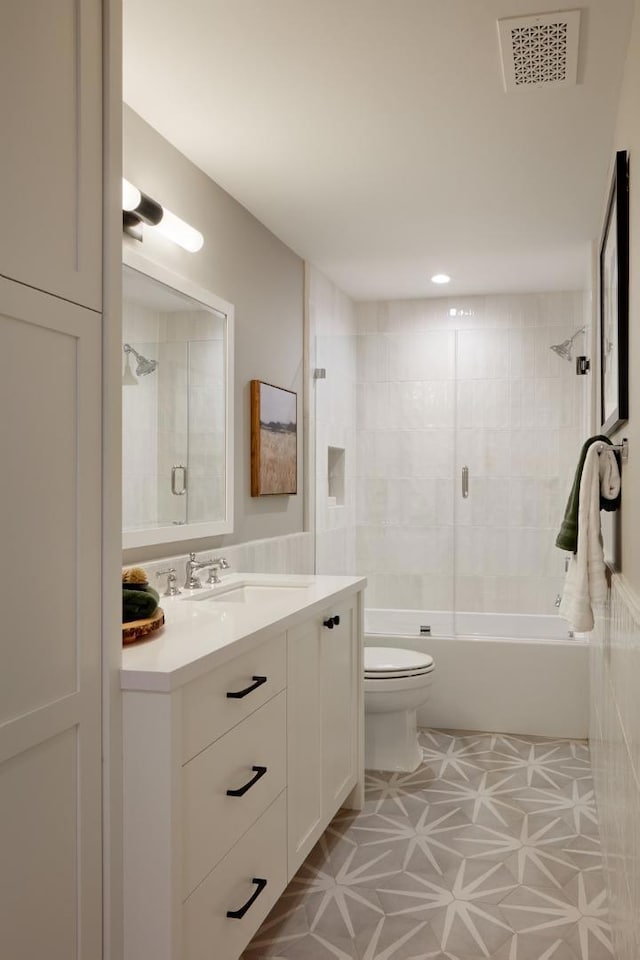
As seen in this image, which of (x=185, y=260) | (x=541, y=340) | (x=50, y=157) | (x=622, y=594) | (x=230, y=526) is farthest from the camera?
(x=541, y=340)

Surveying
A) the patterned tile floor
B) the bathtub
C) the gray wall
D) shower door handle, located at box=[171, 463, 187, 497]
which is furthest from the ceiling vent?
the bathtub

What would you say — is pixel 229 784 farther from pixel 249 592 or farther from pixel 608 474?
pixel 608 474

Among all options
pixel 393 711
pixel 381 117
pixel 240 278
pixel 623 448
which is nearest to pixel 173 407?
pixel 240 278

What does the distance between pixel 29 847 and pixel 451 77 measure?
2120 millimetres

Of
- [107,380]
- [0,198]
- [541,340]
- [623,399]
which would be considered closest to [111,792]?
[107,380]

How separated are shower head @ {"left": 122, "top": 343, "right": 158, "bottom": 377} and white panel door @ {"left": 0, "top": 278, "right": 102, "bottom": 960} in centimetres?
90

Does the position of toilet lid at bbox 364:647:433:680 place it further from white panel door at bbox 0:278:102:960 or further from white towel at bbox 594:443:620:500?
white panel door at bbox 0:278:102:960

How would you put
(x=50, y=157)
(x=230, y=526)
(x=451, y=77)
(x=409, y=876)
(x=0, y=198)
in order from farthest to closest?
(x=230, y=526) → (x=409, y=876) → (x=451, y=77) → (x=50, y=157) → (x=0, y=198)

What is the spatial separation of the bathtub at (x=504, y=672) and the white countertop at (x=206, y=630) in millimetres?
1366

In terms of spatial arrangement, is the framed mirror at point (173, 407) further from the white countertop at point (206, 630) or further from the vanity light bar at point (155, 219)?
the white countertop at point (206, 630)

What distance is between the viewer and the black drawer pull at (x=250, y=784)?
1.74m

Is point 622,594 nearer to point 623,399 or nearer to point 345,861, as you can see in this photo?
point 623,399

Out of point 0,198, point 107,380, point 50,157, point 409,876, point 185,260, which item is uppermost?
point 185,260

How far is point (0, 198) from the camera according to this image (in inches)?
47.6
